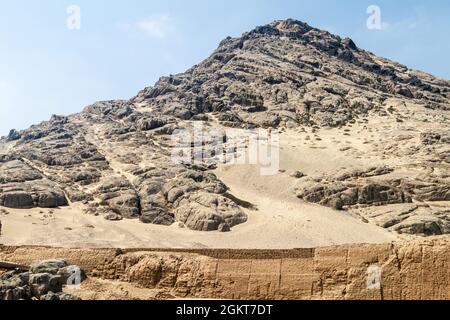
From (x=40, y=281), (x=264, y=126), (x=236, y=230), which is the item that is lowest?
(x=236, y=230)

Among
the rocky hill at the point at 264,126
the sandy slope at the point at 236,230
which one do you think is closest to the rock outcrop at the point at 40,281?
the sandy slope at the point at 236,230

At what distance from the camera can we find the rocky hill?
6025cm

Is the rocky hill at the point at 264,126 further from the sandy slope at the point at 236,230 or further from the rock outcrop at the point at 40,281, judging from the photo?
the rock outcrop at the point at 40,281

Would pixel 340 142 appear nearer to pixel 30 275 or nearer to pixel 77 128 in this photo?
pixel 77 128

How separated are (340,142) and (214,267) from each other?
60.8 m

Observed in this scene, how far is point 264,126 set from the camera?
304 feet

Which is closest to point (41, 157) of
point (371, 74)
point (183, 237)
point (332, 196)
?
point (183, 237)

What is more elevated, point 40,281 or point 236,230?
point 40,281

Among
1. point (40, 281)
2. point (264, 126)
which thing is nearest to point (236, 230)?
point (40, 281)

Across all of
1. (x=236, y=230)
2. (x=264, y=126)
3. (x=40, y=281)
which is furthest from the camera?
(x=264, y=126)

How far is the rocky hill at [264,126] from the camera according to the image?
60250mm

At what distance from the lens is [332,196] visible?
204 feet

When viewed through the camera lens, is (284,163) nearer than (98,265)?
No

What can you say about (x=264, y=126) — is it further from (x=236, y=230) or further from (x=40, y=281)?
(x=40, y=281)
